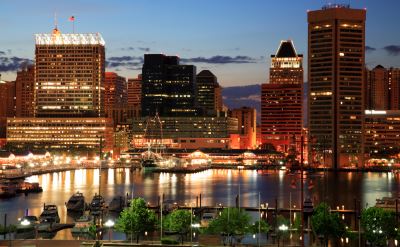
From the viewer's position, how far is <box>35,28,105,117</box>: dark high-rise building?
190 m

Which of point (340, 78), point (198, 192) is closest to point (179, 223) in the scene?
point (198, 192)

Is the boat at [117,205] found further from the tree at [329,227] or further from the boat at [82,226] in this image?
the tree at [329,227]

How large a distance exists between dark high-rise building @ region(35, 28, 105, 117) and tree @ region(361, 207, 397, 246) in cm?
15174

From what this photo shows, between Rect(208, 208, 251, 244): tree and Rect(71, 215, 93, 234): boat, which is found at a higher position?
Rect(208, 208, 251, 244): tree

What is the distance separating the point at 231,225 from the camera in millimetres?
42469

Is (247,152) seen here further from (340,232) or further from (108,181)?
(340,232)

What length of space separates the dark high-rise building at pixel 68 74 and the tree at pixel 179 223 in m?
146

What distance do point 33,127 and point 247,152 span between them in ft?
183

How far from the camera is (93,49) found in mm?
189625

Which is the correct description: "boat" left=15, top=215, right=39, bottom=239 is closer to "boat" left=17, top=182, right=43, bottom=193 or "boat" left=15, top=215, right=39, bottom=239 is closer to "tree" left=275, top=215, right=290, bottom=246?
"tree" left=275, top=215, right=290, bottom=246

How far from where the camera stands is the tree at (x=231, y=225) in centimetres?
4247

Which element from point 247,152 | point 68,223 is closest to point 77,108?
point 247,152

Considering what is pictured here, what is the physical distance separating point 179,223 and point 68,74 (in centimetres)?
15094

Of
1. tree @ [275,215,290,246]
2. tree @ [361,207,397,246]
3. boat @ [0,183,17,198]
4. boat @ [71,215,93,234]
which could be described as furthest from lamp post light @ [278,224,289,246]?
boat @ [0,183,17,198]
